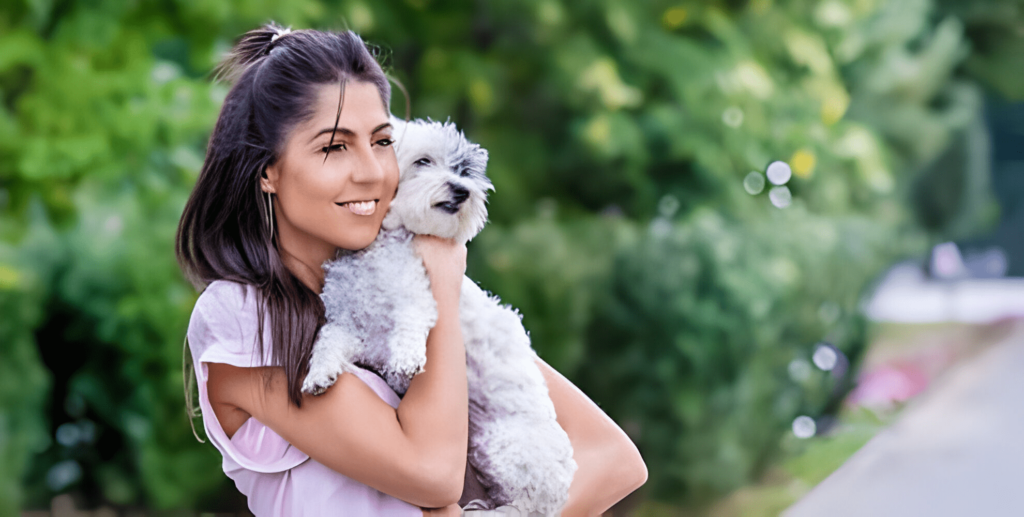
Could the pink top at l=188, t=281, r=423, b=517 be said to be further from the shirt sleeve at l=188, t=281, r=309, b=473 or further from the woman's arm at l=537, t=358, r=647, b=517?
the woman's arm at l=537, t=358, r=647, b=517

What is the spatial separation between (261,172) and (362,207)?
0.18 m

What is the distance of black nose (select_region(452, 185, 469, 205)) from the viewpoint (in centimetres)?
167

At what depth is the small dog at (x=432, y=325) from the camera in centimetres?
162

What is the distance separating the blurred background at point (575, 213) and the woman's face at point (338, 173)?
175 cm

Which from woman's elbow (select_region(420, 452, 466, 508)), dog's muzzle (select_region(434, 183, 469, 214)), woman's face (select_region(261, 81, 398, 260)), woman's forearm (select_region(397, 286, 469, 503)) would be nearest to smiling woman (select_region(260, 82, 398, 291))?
woman's face (select_region(261, 81, 398, 260))

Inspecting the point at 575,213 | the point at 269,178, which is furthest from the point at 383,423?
the point at 575,213

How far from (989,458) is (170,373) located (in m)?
5.44

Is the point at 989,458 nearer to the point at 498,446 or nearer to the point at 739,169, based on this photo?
the point at 739,169

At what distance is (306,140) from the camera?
1603mm

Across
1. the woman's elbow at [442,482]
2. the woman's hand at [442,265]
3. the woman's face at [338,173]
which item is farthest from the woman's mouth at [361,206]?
the woman's elbow at [442,482]

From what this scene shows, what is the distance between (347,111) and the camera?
1615mm

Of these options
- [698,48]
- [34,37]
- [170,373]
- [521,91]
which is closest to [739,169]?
[698,48]

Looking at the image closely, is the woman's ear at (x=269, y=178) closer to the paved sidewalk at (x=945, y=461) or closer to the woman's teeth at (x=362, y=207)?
the woman's teeth at (x=362, y=207)

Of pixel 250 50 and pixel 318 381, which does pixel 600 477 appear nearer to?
pixel 318 381
